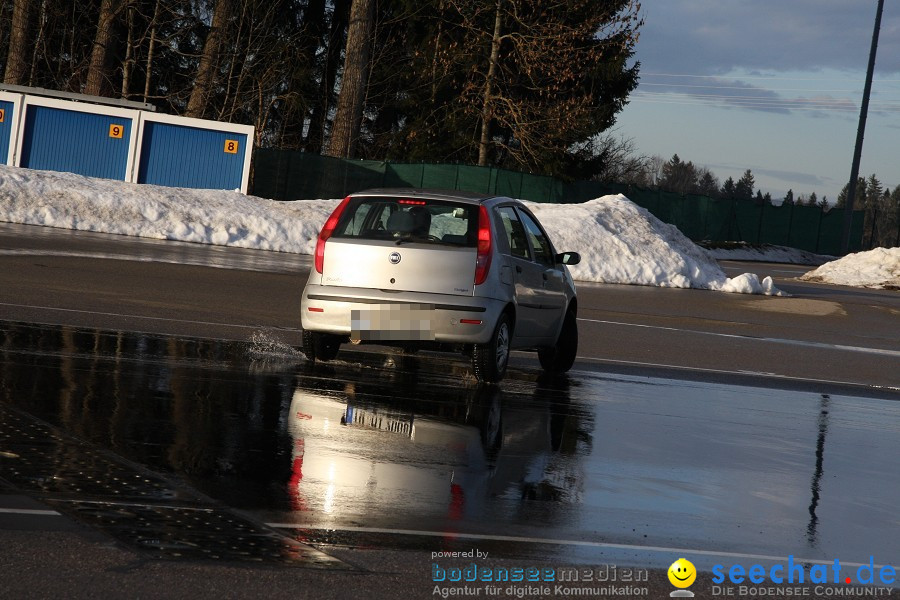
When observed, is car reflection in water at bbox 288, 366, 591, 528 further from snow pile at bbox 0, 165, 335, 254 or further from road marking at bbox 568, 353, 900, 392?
snow pile at bbox 0, 165, 335, 254

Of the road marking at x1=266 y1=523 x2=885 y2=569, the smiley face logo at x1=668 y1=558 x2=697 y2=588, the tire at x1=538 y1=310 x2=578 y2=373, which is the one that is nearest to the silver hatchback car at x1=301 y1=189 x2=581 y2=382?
the tire at x1=538 y1=310 x2=578 y2=373

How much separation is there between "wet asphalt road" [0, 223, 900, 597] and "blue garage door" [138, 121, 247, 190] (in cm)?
2202

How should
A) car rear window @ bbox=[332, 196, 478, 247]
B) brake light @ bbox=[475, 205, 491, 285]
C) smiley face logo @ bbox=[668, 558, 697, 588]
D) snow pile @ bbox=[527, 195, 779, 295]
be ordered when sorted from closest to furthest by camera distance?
smiley face logo @ bbox=[668, 558, 697, 588], brake light @ bbox=[475, 205, 491, 285], car rear window @ bbox=[332, 196, 478, 247], snow pile @ bbox=[527, 195, 779, 295]

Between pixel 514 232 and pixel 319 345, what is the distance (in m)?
1.98

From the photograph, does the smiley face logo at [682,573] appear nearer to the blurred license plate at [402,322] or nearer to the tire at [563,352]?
the blurred license plate at [402,322]

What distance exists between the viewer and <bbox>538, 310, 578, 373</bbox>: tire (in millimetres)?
11602

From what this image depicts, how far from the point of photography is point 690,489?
6.62 m

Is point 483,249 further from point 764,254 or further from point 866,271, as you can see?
point 764,254

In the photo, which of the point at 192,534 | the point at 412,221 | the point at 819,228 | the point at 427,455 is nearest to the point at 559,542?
the point at 192,534

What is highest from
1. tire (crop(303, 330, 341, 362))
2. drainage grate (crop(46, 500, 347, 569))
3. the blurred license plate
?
the blurred license plate

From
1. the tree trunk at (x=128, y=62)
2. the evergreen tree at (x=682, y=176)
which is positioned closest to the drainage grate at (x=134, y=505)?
the tree trunk at (x=128, y=62)

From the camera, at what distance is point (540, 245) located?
11695 millimetres

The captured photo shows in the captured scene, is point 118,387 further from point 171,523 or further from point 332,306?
point 171,523

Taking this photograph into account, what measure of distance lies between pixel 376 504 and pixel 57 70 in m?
50.3
